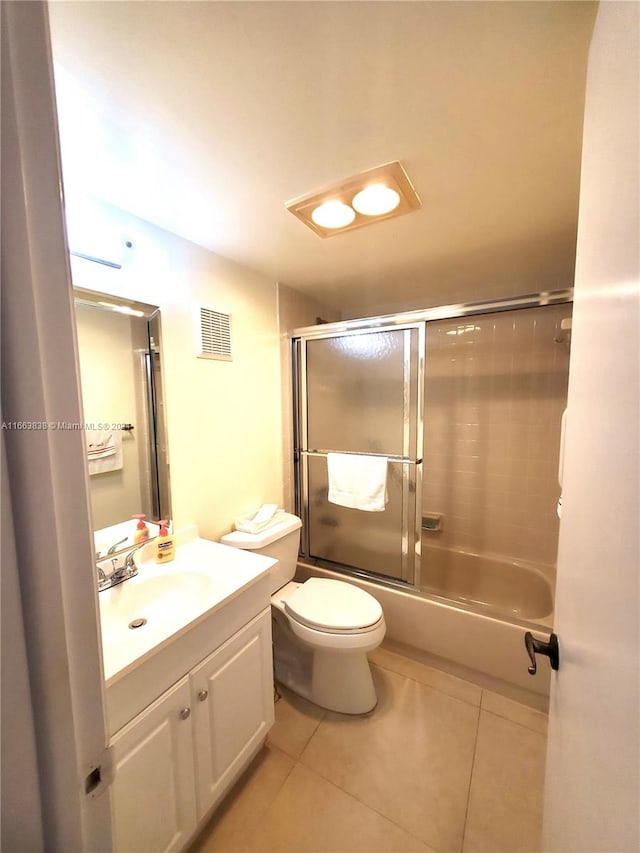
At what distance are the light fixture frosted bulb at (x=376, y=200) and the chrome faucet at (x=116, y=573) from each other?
1.64 m

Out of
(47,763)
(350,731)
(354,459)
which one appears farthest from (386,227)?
(350,731)

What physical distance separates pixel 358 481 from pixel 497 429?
1.11m

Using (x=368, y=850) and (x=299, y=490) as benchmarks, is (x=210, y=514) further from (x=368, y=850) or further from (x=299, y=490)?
(x=368, y=850)

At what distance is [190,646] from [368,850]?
906mm

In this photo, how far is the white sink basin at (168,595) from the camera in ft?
2.88

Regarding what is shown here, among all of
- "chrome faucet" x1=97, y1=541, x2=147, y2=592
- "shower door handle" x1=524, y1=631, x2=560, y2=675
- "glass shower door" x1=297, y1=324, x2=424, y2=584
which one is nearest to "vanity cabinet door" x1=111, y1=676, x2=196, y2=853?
"chrome faucet" x1=97, y1=541, x2=147, y2=592

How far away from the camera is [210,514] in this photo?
1.61 metres

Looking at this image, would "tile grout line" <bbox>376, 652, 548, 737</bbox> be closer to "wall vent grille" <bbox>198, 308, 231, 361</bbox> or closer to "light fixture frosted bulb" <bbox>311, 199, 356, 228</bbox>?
"wall vent grille" <bbox>198, 308, 231, 361</bbox>

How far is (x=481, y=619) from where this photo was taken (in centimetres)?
155

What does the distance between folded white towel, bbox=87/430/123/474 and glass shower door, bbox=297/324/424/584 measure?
110 centimetres

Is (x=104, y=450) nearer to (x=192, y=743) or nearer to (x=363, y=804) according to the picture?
(x=192, y=743)

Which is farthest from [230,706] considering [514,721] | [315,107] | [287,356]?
[315,107]

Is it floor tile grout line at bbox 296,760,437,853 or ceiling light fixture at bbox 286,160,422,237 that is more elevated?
ceiling light fixture at bbox 286,160,422,237

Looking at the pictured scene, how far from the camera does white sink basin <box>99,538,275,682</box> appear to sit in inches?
34.6
